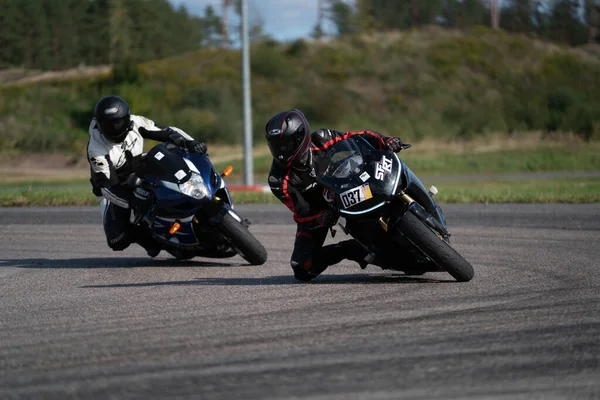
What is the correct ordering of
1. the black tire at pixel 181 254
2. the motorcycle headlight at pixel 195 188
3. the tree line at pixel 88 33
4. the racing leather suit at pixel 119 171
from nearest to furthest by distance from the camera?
the motorcycle headlight at pixel 195 188, the racing leather suit at pixel 119 171, the black tire at pixel 181 254, the tree line at pixel 88 33

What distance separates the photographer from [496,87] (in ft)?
173

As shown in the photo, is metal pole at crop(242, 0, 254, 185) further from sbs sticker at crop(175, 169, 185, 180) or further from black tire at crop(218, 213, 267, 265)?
sbs sticker at crop(175, 169, 185, 180)

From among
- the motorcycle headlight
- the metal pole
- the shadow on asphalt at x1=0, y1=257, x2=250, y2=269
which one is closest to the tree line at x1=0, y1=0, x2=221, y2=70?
the metal pole

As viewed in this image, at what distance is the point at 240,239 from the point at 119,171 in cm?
164

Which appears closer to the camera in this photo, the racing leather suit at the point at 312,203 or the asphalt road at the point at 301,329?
the asphalt road at the point at 301,329

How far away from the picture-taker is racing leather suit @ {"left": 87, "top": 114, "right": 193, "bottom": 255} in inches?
369

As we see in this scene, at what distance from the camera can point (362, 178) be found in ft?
22.5

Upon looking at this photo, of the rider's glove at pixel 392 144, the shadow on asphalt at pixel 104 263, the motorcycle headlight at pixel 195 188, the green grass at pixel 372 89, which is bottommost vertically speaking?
the green grass at pixel 372 89

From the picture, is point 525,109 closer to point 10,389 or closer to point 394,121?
point 394,121

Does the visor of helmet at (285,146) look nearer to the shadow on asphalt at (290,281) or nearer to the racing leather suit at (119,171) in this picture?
the shadow on asphalt at (290,281)

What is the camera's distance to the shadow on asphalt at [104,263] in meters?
9.77

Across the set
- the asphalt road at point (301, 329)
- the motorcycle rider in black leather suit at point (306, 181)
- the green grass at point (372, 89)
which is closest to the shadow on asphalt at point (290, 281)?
the asphalt road at point (301, 329)

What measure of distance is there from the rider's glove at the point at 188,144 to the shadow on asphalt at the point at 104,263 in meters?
1.30

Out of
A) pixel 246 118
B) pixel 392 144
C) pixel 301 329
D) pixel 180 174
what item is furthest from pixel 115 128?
pixel 246 118
